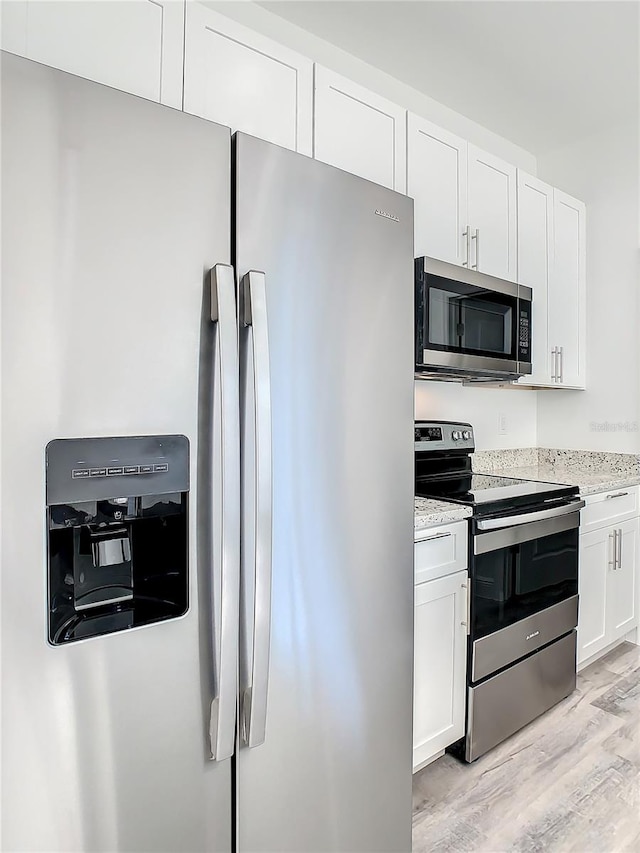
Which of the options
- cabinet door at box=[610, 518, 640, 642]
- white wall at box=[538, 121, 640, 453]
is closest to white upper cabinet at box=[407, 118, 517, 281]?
white wall at box=[538, 121, 640, 453]

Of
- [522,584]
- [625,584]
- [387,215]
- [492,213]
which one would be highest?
[492,213]

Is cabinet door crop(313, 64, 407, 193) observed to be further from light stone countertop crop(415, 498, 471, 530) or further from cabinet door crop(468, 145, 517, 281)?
Answer: light stone countertop crop(415, 498, 471, 530)

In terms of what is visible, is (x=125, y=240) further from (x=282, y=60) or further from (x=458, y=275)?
(x=458, y=275)

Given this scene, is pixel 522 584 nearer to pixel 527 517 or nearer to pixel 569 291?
pixel 527 517

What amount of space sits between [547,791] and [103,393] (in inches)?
77.3

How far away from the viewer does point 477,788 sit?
192 centimetres

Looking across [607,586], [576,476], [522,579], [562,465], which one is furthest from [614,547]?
[522,579]

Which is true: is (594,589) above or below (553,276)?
below

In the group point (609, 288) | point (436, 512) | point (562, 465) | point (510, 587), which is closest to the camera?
point (436, 512)

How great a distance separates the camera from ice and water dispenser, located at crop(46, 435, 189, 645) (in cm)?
94

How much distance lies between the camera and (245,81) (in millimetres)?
1611

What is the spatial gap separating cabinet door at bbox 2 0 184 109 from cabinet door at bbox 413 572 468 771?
162cm

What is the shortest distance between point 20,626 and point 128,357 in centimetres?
47

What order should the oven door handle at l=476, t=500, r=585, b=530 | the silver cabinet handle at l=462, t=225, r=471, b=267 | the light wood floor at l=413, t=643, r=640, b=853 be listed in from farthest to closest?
the silver cabinet handle at l=462, t=225, r=471, b=267 < the oven door handle at l=476, t=500, r=585, b=530 < the light wood floor at l=413, t=643, r=640, b=853
